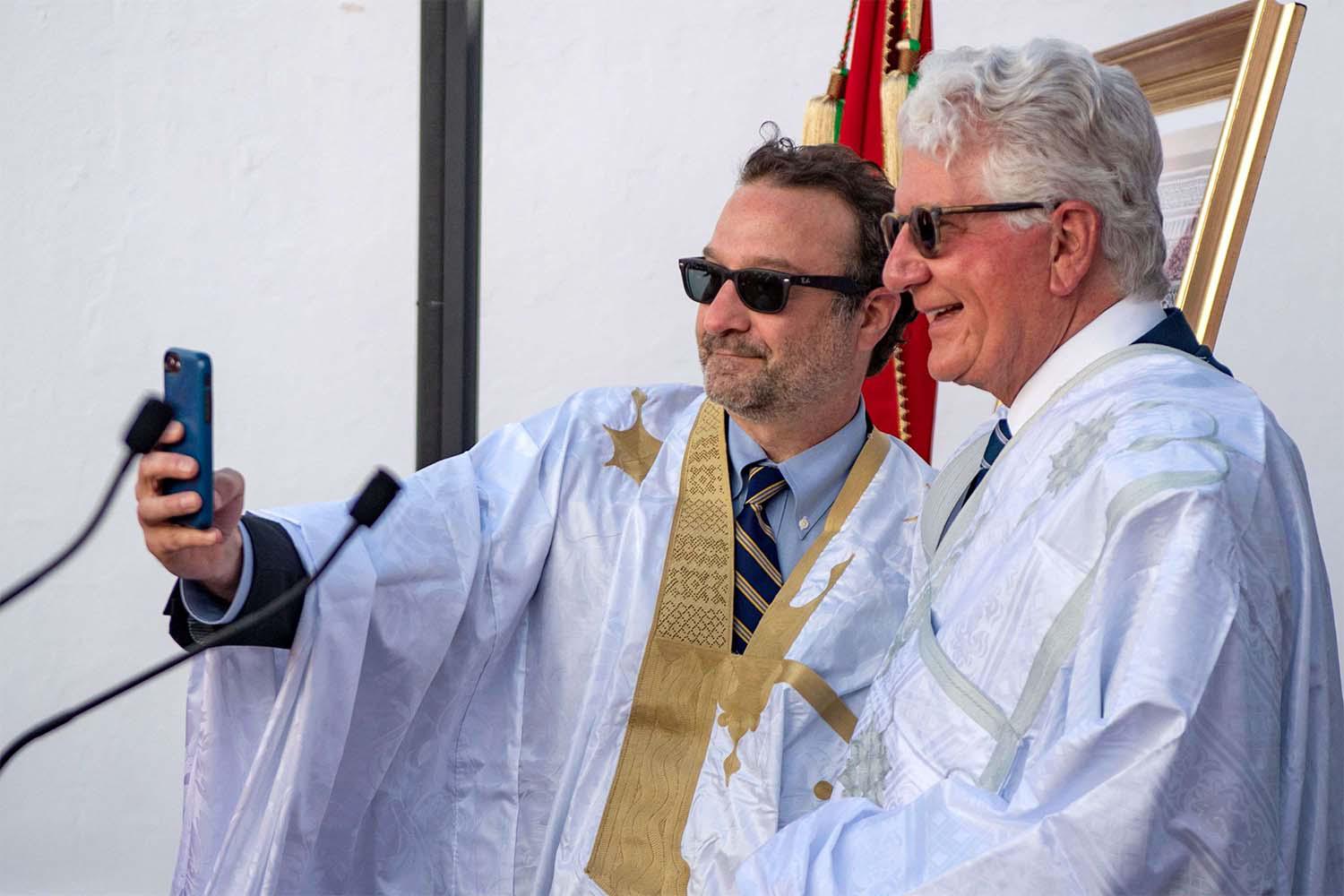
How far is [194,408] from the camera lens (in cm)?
156

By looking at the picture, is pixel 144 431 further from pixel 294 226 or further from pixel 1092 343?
pixel 294 226

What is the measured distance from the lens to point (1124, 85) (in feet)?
6.06

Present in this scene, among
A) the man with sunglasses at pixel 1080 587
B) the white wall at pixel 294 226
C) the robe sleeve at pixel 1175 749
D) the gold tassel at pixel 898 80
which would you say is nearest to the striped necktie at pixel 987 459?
the man with sunglasses at pixel 1080 587

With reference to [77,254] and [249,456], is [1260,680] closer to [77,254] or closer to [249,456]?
[249,456]

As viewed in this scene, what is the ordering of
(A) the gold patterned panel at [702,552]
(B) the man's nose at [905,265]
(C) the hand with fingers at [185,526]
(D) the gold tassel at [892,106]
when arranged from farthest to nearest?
(D) the gold tassel at [892,106]
(A) the gold patterned panel at [702,552]
(B) the man's nose at [905,265]
(C) the hand with fingers at [185,526]

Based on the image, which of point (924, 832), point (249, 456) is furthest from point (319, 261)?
point (924, 832)

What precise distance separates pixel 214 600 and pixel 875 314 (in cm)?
123

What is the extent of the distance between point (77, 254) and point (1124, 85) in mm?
2960

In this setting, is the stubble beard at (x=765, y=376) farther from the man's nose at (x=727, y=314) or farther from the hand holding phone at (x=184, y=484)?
the hand holding phone at (x=184, y=484)

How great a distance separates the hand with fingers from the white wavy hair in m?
1.01

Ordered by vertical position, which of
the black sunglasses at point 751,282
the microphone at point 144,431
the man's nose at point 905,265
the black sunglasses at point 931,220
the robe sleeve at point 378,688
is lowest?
the robe sleeve at point 378,688

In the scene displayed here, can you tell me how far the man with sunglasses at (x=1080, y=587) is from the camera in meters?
1.33

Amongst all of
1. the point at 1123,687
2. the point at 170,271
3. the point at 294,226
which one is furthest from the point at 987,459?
the point at 170,271

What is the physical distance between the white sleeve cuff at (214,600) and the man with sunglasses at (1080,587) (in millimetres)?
825
